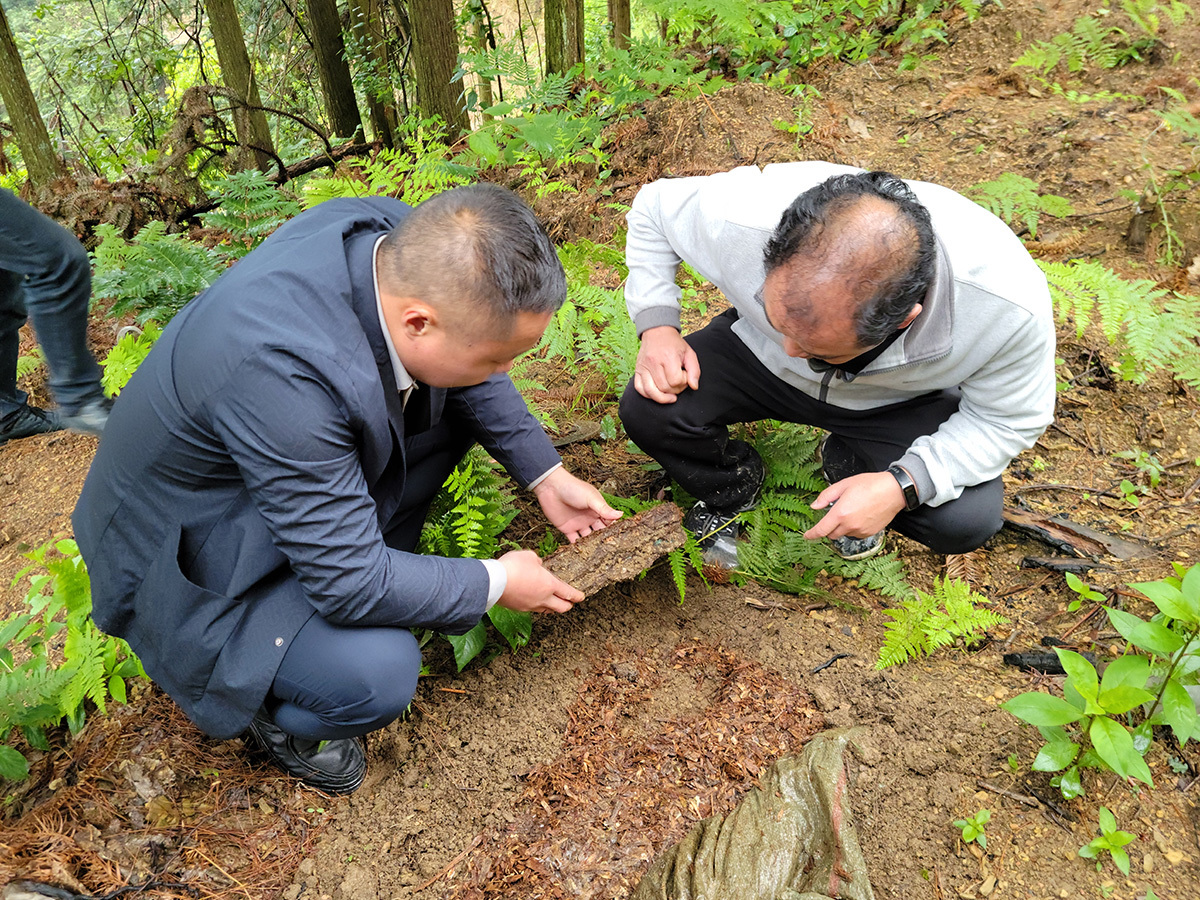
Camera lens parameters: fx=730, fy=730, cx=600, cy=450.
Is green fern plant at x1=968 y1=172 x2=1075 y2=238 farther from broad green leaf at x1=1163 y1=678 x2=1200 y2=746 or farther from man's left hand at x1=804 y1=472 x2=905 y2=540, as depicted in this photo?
broad green leaf at x1=1163 y1=678 x2=1200 y2=746

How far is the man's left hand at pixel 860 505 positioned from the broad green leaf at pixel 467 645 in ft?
4.28

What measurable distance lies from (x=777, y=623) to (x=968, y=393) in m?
1.18

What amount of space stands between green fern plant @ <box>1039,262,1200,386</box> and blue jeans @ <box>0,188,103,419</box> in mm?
4897

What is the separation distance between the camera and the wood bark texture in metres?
2.77

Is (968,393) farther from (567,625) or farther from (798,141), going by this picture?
(798,141)

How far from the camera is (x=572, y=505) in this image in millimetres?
2988

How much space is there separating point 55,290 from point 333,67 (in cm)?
578

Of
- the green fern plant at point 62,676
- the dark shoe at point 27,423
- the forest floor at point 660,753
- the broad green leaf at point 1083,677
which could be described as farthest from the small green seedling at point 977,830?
the dark shoe at point 27,423

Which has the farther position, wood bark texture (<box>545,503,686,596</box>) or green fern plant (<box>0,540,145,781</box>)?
wood bark texture (<box>545,503,686,596</box>)

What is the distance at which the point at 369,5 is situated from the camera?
814cm

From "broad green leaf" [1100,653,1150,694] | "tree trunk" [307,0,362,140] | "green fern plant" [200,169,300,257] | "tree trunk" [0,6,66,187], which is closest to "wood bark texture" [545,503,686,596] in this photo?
"broad green leaf" [1100,653,1150,694]

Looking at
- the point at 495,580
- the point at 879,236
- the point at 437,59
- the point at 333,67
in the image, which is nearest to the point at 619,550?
the point at 495,580

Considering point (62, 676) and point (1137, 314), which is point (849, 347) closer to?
point (1137, 314)

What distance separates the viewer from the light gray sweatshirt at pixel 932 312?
2.47 meters
